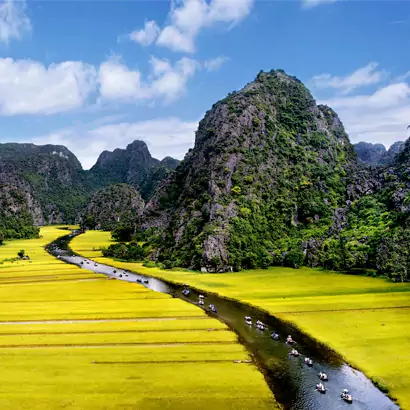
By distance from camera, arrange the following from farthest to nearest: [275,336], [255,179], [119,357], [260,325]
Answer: [255,179], [260,325], [275,336], [119,357]

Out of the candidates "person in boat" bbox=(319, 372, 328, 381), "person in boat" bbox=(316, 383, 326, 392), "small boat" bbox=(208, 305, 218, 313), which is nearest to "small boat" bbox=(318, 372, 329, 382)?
"person in boat" bbox=(319, 372, 328, 381)

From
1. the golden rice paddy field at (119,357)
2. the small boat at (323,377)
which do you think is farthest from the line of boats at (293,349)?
the golden rice paddy field at (119,357)

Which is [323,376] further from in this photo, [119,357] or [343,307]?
[343,307]

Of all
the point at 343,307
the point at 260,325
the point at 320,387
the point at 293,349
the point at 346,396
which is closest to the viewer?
the point at 346,396

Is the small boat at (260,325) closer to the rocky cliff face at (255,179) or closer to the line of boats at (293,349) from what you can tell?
the line of boats at (293,349)

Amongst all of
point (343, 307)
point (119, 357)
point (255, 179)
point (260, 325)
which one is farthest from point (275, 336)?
point (255, 179)

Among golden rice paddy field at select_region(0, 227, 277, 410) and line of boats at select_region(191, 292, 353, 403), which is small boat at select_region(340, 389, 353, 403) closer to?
line of boats at select_region(191, 292, 353, 403)

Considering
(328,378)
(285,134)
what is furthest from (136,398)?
(285,134)
